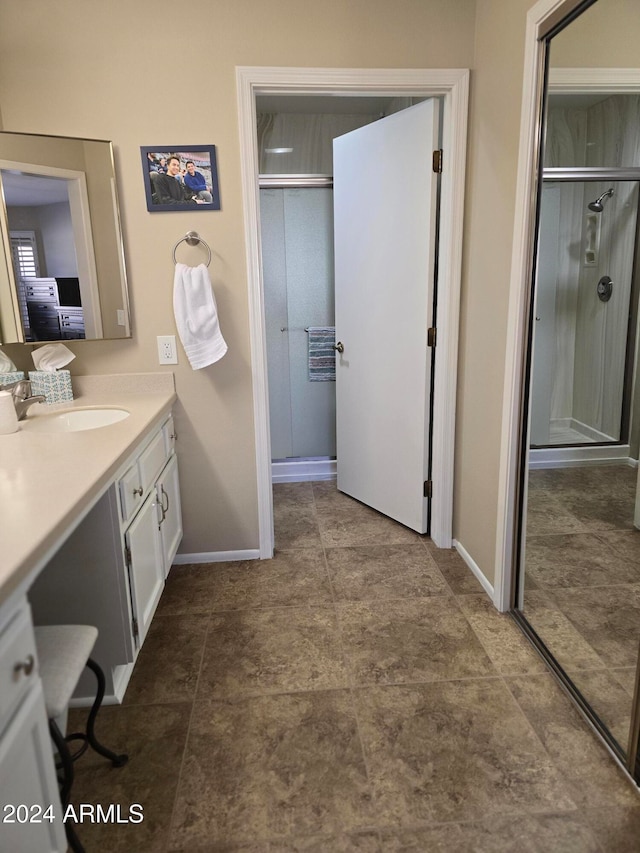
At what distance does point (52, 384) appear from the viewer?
2.41 m

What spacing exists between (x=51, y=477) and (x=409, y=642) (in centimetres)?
141

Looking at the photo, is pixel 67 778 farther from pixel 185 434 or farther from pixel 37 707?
pixel 185 434

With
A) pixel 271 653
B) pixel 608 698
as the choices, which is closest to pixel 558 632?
pixel 608 698

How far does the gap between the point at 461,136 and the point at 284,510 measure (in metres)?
2.16

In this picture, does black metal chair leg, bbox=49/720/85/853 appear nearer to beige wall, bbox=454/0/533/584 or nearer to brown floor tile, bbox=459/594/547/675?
brown floor tile, bbox=459/594/547/675

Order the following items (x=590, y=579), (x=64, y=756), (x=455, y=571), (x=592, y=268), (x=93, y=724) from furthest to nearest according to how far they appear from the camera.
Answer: (x=455, y=571), (x=590, y=579), (x=592, y=268), (x=93, y=724), (x=64, y=756)

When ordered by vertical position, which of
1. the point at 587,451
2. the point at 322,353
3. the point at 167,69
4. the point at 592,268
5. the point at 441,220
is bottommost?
the point at 587,451

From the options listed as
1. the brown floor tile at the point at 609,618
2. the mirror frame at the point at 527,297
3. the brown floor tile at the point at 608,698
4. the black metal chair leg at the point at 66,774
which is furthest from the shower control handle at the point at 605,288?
the black metal chair leg at the point at 66,774

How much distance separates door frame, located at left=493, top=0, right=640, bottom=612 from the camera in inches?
69.1

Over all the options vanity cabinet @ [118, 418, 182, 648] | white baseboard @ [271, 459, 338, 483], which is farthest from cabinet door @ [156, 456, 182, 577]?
white baseboard @ [271, 459, 338, 483]

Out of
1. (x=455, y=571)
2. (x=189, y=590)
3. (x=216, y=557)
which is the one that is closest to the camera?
(x=189, y=590)

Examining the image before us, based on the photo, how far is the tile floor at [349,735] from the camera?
1.44 metres

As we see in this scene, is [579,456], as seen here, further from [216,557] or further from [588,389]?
[216,557]

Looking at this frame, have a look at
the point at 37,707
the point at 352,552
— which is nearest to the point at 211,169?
the point at 352,552
